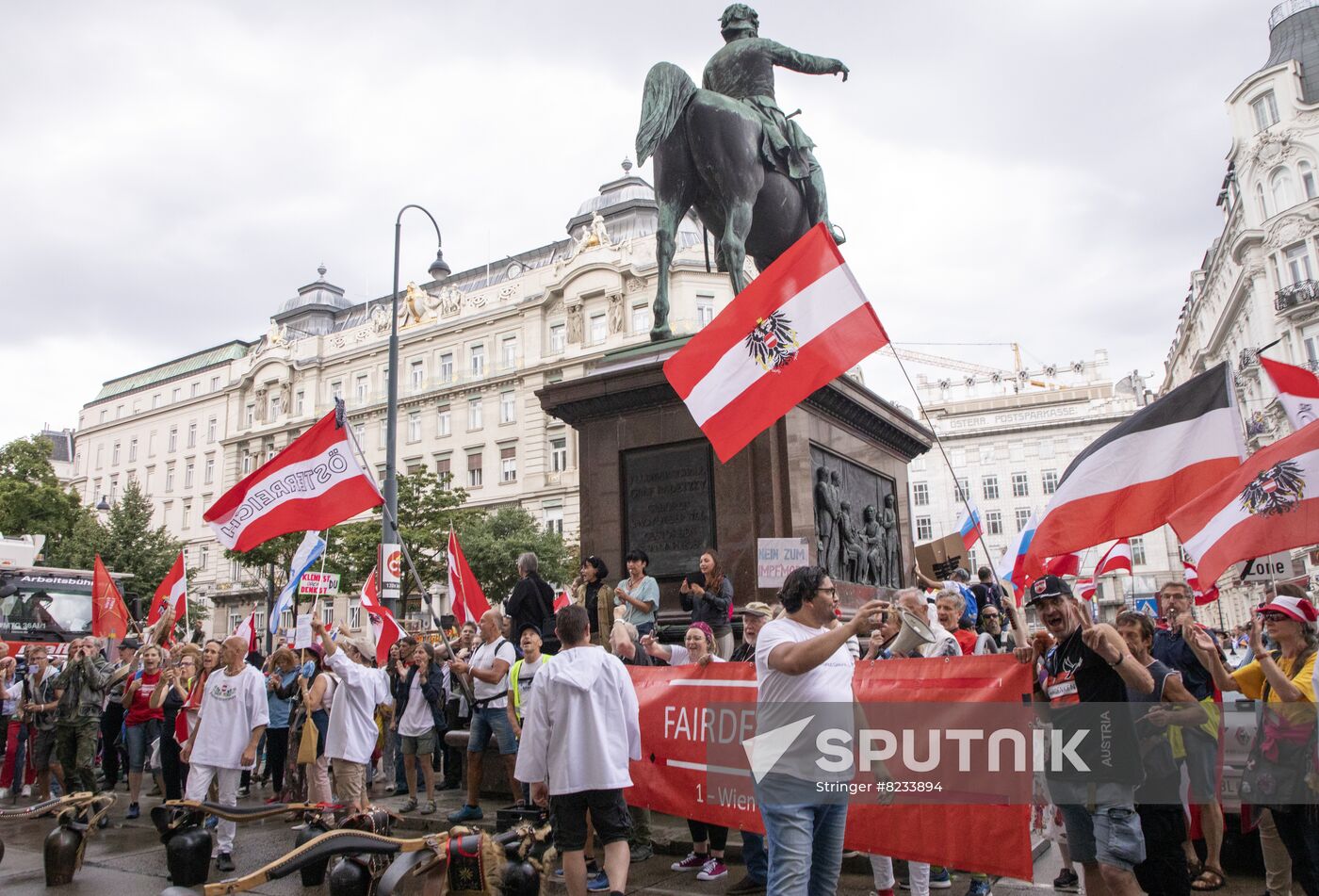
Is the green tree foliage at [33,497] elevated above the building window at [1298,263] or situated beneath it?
situated beneath

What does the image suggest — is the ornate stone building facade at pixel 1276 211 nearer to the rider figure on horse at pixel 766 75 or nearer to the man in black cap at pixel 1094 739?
the rider figure on horse at pixel 766 75

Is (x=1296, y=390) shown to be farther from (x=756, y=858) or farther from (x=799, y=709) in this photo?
(x=799, y=709)

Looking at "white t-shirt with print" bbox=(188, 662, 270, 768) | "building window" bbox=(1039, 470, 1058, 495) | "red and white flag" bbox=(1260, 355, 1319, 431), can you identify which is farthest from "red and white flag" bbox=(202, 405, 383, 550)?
"building window" bbox=(1039, 470, 1058, 495)

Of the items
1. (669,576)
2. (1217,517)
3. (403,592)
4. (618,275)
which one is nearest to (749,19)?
(669,576)

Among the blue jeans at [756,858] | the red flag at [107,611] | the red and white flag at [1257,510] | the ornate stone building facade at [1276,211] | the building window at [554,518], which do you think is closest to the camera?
the blue jeans at [756,858]

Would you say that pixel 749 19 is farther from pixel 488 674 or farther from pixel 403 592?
pixel 403 592

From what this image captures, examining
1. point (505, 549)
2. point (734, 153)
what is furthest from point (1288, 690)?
point (505, 549)

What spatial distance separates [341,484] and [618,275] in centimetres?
4728

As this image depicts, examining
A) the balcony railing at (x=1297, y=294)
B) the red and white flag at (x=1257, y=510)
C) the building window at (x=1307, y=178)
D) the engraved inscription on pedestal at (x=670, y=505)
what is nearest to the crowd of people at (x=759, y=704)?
the red and white flag at (x=1257, y=510)

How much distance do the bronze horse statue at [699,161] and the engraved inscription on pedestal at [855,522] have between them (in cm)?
230

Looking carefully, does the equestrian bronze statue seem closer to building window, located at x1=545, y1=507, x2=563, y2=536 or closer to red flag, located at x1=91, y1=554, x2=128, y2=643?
red flag, located at x1=91, y1=554, x2=128, y2=643

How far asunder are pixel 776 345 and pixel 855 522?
14.6 ft

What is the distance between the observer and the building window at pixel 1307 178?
44.5 metres

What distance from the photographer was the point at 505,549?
45.4 m
